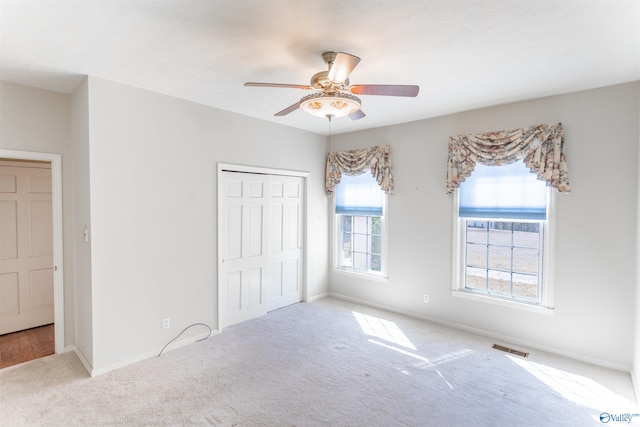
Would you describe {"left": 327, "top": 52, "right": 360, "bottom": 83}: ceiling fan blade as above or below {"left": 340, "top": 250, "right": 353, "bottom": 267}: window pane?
above

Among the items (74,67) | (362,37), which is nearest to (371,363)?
(362,37)

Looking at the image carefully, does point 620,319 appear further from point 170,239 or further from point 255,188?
point 170,239

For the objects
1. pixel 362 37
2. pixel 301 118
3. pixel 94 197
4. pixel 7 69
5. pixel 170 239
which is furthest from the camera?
pixel 301 118

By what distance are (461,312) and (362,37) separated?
3.38 meters

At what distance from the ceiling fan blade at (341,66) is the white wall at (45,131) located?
2924mm

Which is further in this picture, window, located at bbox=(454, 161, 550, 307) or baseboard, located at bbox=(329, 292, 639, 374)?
window, located at bbox=(454, 161, 550, 307)

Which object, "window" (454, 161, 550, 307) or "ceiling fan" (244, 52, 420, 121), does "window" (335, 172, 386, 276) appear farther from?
"ceiling fan" (244, 52, 420, 121)

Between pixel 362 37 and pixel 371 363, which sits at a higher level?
pixel 362 37

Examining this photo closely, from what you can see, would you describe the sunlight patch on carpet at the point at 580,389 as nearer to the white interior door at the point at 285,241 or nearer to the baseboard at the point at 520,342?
the baseboard at the point at 520,342

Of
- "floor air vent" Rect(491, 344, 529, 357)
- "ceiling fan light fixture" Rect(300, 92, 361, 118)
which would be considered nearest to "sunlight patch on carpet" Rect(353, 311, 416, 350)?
"floor air vent" Rect(491, 344, 529, 357)

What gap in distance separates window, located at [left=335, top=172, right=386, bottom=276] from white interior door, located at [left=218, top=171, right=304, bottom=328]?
69cm

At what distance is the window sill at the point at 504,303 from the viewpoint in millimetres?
3400

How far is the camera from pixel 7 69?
105 inches

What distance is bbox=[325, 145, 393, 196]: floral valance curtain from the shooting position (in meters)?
4.52
